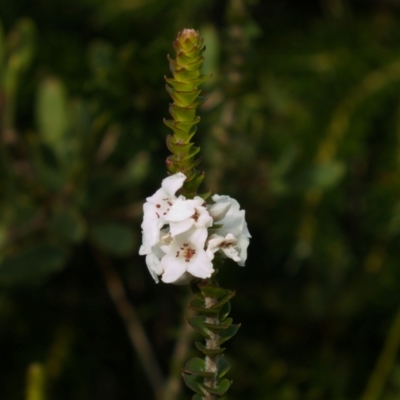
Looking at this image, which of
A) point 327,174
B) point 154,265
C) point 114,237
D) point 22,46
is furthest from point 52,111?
point 154,265

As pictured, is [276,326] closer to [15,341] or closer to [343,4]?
[15,341]

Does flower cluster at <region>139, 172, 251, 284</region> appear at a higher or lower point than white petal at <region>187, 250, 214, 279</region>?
higher

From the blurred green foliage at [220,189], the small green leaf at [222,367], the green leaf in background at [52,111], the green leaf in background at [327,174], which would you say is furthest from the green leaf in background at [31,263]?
the small green leaf at [222,367]

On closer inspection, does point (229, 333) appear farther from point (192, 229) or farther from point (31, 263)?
point (31, 263)

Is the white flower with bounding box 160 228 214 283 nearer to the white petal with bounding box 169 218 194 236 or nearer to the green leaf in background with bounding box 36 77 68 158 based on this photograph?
the white petal with bounding box 169 218 194 236

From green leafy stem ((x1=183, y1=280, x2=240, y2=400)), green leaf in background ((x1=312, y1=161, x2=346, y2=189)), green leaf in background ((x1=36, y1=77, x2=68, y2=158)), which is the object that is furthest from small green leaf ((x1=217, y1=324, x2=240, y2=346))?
green leaf in background ((x1=36, y1=77, x2=68, y2=158))

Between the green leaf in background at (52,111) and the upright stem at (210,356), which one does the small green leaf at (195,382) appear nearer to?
the upright stem at (210,356)

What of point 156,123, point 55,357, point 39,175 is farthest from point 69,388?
point 156,123
